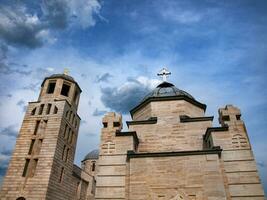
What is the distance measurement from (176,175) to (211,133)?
2.56 metres

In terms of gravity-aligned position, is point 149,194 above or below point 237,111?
below

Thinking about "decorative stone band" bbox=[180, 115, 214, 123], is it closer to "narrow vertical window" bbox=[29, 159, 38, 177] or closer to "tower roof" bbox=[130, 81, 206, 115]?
"tower roof" bbox=[130, 81, 206, 115]

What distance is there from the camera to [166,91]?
1366cm

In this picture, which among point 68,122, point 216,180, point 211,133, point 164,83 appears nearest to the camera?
point 216,180

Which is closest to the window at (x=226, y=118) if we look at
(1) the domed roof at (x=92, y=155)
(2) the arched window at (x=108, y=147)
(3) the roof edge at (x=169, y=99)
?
(3) the roof edge at (x=169, y=99)

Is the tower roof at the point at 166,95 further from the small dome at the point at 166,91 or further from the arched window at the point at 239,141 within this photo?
the arched window at the point at 239,141

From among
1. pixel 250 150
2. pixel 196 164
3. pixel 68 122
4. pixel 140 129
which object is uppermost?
pixel 68 122

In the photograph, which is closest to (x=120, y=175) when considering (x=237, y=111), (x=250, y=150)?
(x=250, y=150)

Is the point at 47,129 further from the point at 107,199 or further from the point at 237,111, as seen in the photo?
the point at 237,111

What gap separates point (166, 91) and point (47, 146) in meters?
18.0

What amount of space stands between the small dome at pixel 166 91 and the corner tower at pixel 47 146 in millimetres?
16162

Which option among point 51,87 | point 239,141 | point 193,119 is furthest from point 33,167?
point 239,141

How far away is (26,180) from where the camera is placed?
22969mm

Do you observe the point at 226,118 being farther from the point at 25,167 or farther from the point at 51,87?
the point at 51,87
